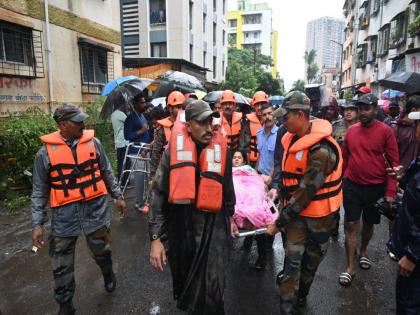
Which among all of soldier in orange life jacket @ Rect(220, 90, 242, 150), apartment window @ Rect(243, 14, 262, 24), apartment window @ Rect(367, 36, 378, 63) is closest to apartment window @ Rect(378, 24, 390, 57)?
apartment window @ Rect(367, 36, 378, 63)

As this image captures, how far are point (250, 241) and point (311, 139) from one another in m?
2.38

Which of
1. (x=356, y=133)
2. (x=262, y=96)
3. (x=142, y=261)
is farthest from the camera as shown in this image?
(x=262, y=96)

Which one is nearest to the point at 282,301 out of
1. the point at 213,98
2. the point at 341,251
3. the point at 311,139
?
the point at 311,139

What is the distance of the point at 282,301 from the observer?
288cm

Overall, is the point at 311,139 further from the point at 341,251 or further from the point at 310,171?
the point at 341,251

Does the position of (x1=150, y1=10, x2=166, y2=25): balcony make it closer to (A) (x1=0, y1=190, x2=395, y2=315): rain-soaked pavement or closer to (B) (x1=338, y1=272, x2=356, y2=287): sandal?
(A) (x1=0, y1=190, x2=395, y2=315): rain-soaked pavement

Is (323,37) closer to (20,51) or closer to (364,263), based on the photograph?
(20,51)

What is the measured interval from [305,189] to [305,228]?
424 mm

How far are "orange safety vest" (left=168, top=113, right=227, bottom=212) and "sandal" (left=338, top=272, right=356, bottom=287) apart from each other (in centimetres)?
217

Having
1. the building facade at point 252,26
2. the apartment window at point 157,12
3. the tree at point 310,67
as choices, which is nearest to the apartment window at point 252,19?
the building facade at point 252,26

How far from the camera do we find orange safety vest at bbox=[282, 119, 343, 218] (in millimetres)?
2701

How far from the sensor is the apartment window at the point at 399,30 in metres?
15.6

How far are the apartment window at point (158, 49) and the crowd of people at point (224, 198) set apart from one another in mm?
21519

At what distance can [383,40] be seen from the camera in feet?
68.5
